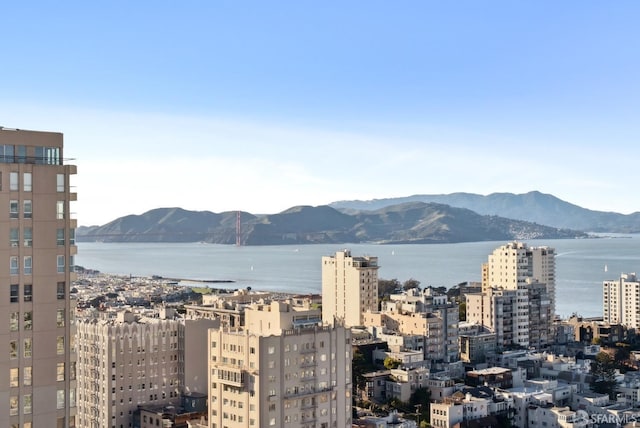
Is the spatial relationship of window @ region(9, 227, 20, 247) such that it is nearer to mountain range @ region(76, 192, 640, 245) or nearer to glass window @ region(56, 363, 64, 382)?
glass window @ region(56, 363, 64, 382)

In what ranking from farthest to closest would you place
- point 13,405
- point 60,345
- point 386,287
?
point 386,287
point 60,345
point 13,405

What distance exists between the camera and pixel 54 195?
654cm

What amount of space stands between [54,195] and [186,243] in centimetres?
16843

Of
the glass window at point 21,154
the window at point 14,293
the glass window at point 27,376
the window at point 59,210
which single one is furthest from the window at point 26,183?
the glass window at point 27,376

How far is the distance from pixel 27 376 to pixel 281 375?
26.5ft

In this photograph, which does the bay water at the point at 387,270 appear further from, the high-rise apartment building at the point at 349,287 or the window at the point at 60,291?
the window at the point at 60,291

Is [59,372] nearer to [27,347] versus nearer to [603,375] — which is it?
[27,347]

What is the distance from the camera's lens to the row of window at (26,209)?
6.41 m

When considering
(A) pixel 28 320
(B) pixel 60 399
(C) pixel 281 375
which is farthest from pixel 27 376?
(C) pixel 281 375

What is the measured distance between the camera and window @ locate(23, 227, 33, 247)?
6.45 metres

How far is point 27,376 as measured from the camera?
6.36 meters

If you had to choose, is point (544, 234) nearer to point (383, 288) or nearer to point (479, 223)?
point (479, 223)

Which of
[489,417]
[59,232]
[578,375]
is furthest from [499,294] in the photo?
[59,232]

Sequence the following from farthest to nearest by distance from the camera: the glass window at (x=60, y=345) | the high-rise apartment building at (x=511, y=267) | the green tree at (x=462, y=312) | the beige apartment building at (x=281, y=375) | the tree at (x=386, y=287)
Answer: the tree at (x=386, y=287) → the high-rise apartment building at (x=511, y=267) → the green tree at (x=462, y=312) → the beige apartment building at (x=281, y=375) → the glass window at (x=60, y=345)
